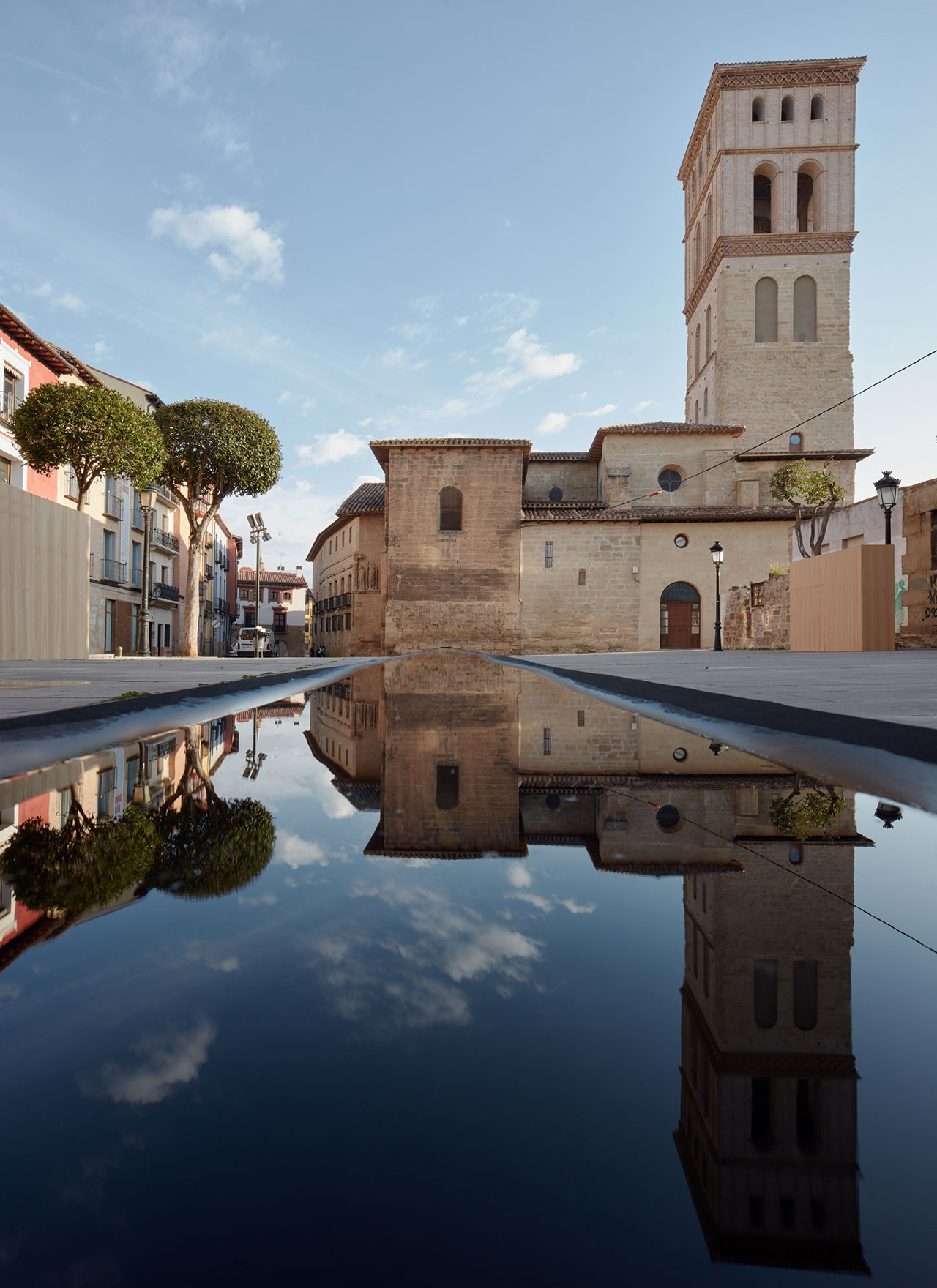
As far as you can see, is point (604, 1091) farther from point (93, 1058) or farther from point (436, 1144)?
point (93, 1058)

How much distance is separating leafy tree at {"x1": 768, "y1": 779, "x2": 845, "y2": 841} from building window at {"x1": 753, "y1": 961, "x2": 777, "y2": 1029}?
26.1 inches

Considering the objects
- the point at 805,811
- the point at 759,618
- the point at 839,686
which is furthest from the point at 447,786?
the point at 759,618

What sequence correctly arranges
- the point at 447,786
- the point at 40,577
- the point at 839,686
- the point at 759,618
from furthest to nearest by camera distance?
1. the point at 759,618
2. the point at 40,577
3. the point at 839,686
4. the point at 447,786

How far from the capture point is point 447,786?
7.27 feet

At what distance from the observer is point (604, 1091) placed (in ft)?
2.16

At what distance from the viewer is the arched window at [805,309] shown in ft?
128

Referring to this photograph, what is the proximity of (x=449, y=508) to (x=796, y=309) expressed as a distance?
893 inches

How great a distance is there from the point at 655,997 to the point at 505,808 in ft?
3.47

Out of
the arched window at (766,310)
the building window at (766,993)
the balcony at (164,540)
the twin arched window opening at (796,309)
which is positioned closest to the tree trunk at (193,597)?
the balcony at (164,540)

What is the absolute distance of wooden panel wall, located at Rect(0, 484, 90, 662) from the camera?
10.3 meters

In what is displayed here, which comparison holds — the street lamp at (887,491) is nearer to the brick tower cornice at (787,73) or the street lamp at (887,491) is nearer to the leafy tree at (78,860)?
the leafy tree at (78,860)

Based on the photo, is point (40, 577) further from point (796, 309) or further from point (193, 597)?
point (796, 309)

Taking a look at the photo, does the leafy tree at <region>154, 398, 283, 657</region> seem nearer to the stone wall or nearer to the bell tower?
the stone wall

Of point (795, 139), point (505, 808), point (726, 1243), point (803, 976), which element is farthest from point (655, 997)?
point (795, 139)
